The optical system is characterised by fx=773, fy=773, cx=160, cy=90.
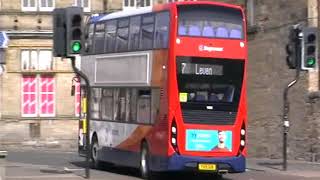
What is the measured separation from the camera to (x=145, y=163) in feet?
65.9

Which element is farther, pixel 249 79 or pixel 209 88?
pixel 249 79

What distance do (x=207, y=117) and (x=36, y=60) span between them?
2357 centimetres

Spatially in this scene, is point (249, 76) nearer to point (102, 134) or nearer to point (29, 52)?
point (102, 134)

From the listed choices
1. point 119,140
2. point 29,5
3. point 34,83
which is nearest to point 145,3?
point 29,5

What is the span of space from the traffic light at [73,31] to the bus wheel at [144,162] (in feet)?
10.4

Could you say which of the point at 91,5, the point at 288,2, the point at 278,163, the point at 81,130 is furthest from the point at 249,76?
the point at 91,5

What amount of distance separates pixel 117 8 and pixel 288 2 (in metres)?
14.2

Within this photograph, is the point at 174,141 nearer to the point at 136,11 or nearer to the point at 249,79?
the point at 136,11

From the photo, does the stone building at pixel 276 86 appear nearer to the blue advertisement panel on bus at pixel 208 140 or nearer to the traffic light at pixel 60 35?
the blue advertisement panel on bus at pixel 208 140

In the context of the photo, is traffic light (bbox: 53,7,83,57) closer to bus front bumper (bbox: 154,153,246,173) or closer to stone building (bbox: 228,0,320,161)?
bus front bumper (bbox: 154,153,246,173)

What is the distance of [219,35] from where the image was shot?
19.4 meters

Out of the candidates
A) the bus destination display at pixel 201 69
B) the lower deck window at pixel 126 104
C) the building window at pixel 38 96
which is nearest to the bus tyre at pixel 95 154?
the lower deck window at pixel 126 104

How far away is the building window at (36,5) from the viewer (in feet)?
134

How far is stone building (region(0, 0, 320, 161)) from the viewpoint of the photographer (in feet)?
92.8
